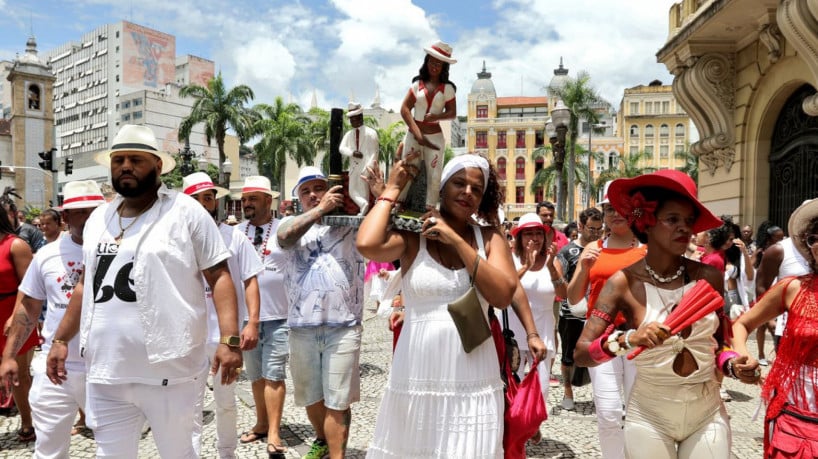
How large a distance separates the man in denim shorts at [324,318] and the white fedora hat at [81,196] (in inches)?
56.1

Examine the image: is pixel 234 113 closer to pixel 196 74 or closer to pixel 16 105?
pixel 16 105

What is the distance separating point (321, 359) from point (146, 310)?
1.81 metres

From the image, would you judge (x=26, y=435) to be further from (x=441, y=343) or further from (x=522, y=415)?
(x=522, y=415)

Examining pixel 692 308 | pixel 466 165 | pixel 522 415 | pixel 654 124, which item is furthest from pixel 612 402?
pixel 654 124

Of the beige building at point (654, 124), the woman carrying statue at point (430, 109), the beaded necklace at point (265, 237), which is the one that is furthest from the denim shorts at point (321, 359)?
the beige building at point (654, 124)

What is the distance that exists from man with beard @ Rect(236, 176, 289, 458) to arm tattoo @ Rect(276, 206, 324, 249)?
1.56ft

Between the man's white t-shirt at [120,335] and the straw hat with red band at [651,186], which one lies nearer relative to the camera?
the straw hat with red band at [651,186]

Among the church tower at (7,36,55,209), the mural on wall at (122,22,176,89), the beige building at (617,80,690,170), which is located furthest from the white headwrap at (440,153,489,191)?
the mural on wall at (122,22,176,89)

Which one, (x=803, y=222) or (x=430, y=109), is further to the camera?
(x=430, y=109)

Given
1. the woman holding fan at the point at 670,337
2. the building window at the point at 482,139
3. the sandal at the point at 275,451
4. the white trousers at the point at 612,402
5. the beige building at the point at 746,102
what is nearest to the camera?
the woman holding fan at the point at 670,337

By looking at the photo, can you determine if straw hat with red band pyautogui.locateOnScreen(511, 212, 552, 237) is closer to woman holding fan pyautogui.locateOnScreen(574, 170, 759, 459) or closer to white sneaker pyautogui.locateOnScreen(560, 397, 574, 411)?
white sneaker pyautogui.locateOnScreen(560, 397, 574, 411)

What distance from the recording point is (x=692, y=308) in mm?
2566

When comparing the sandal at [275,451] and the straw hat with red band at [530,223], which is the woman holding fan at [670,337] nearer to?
the straw hat with red band at [530,223]

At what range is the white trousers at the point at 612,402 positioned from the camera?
4.19 meters
